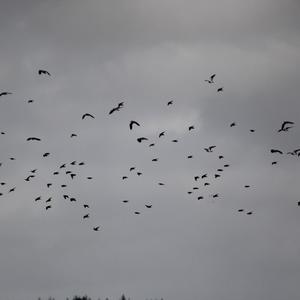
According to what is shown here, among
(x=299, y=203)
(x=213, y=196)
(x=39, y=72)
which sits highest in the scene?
(x=39, y=72)

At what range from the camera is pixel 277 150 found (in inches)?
3115

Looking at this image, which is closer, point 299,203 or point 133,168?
point 299,203

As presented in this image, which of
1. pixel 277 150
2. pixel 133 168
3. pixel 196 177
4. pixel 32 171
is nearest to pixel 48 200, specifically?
pixel 32 171

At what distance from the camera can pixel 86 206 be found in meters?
85.1

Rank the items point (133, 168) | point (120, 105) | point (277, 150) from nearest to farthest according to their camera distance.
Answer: point (120, 105)
point (277, 150)
point (133, 168)

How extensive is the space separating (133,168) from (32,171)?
1122 cm

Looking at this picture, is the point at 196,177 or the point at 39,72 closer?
the point at 39,72

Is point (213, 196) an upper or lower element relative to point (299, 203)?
upper

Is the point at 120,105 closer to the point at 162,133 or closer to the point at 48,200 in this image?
the point at 162,133

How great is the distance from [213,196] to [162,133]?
29.5 feet

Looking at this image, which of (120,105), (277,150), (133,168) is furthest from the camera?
(133,168)

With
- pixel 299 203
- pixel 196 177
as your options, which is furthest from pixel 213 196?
pixel 299 203

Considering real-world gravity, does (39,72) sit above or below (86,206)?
above

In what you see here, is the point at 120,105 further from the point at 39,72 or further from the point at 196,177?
the point at 196,177
